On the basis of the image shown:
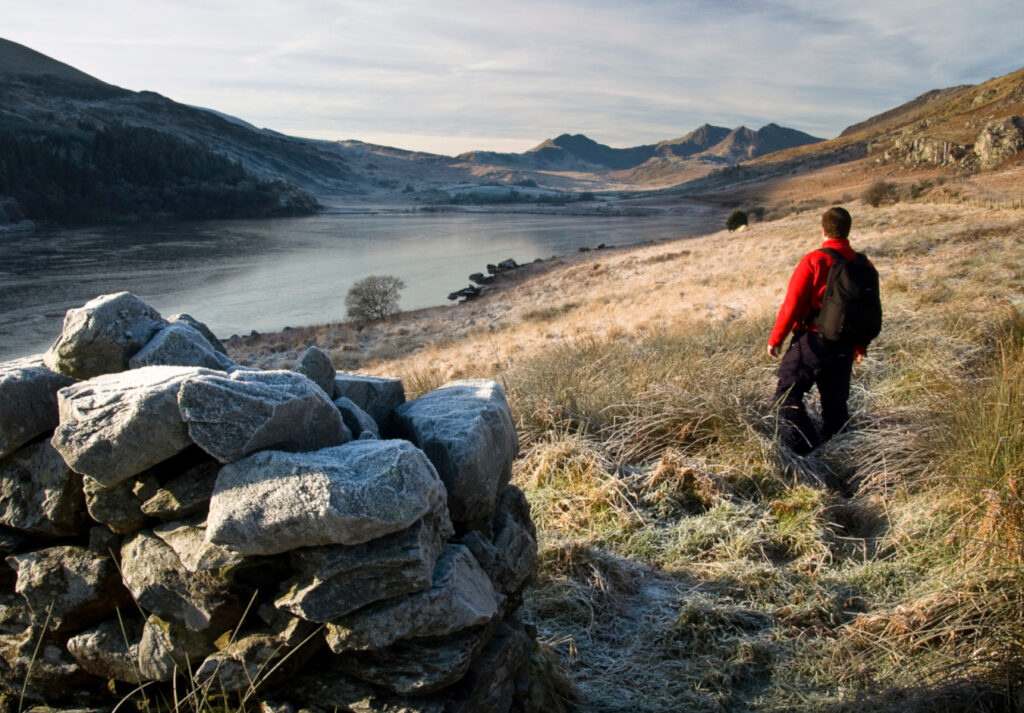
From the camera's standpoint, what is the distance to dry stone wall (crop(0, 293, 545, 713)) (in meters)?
2.18

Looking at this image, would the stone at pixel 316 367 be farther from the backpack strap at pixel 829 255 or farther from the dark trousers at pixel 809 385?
the backpack strap at pixel 829 255

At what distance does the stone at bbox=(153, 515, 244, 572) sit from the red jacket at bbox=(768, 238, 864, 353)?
171 inches

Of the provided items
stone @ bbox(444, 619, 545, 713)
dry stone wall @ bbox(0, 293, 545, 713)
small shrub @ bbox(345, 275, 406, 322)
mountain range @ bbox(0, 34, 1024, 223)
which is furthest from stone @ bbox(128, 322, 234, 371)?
mountain range @ bbox(0, 34, 1024, 223)

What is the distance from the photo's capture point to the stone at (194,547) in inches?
86.8

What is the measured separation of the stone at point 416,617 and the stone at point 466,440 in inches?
17.2

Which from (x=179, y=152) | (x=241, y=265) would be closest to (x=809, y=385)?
(x=241, y=265)

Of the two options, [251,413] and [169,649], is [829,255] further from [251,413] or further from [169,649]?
[169,649]

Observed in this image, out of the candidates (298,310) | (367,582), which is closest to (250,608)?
(367,582)

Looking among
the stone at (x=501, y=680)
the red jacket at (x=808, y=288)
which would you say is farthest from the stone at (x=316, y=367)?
the red jacket at (x=808, y=288)

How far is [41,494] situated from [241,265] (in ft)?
157

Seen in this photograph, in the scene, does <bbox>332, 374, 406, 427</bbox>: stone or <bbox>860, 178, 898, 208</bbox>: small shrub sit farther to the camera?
<bbox>860, 178, 898, 208</bbox>: small shrub

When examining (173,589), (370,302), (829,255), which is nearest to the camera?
(173,589)

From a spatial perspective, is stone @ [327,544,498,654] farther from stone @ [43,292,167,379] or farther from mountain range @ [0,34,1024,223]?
mountain range @ [0,34,1024,223]

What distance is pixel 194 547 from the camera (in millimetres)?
2256
